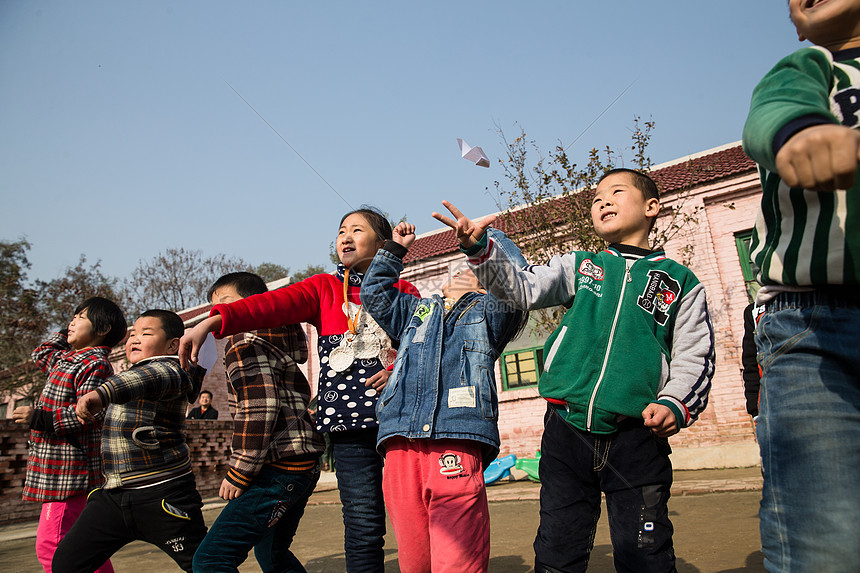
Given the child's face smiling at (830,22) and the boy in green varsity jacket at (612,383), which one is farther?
the boy in green varsity jacket at (612,383)

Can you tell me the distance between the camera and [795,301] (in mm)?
1365

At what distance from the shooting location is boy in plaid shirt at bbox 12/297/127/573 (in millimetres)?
3596

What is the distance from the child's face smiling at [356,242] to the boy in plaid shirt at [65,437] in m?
1.90

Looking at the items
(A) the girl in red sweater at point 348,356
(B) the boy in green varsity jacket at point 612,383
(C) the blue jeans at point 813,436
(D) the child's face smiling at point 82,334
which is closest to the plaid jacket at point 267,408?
(A) the girl in red sweater at point 348,356

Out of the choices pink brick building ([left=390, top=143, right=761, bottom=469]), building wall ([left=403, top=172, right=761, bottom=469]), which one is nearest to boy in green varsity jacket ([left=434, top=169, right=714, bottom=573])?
pink brick building ([left=390, top=143, right=761, bottom=469])

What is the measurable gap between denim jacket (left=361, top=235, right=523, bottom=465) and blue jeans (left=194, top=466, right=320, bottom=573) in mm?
577

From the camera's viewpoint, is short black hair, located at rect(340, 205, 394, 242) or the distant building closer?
short black hair, located at rect(340, 205, 394, 242)

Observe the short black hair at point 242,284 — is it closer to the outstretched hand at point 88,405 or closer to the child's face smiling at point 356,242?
the child's face smiling at point 356,242

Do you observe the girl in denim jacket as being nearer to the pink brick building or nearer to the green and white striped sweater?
the green and white striped sweater

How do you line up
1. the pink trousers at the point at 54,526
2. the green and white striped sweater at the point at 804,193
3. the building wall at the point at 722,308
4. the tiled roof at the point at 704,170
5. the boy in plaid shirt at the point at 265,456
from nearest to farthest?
the green and white striped sweater at the point at 804,193 → the boy in plaid shirt at the point at 265,456 → the pink trousers at the point at 54,526 → the building wall at the point at 722,308 → the tiled roof at the point at 704,170

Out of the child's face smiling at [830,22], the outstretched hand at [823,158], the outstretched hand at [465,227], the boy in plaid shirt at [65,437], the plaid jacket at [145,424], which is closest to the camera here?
the outstretched hand at [823,158]

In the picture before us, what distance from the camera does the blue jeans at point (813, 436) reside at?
1210 mm

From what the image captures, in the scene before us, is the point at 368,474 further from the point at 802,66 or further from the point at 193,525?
the point at 802,66

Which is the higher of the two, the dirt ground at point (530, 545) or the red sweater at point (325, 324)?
the red sweater at point (325, 324)
